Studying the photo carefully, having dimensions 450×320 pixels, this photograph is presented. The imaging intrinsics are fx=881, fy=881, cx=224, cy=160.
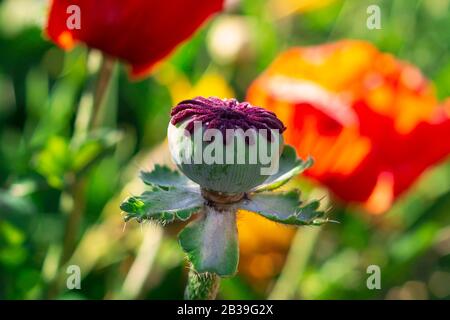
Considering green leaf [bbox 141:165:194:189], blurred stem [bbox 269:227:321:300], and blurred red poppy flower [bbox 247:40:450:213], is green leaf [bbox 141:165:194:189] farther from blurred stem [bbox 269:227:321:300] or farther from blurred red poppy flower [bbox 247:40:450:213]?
blurred stem [bbox 269:227:321:300]

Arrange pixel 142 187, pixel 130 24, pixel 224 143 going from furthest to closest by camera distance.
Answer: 1. pixel 142 187
2. pixel 130 24
3. pixel 224 143

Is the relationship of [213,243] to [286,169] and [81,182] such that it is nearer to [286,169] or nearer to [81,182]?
[286,169]

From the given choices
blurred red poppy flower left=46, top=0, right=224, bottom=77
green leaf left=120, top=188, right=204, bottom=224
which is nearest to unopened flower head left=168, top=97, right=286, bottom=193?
green leaf left=120, top=188, right=204, bottom=224

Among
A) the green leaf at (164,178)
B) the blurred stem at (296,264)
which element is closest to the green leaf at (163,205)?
the green leaf at (164,178)

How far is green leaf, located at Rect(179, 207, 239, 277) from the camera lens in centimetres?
57

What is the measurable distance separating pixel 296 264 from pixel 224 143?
1.65ft

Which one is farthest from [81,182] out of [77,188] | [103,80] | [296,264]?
[296,264]

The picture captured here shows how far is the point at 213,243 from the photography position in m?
0.58

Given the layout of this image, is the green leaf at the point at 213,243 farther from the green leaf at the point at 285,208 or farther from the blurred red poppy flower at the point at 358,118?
the blurred red poppy flower at the point at 358,118

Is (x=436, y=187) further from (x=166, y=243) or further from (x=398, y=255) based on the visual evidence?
(x=166, y=243)

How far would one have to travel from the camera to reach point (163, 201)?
1.93 ft

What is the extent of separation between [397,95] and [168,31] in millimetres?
272

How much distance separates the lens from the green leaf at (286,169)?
2.01ft

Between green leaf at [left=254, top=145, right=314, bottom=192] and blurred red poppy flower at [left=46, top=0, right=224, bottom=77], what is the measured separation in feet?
0.67
